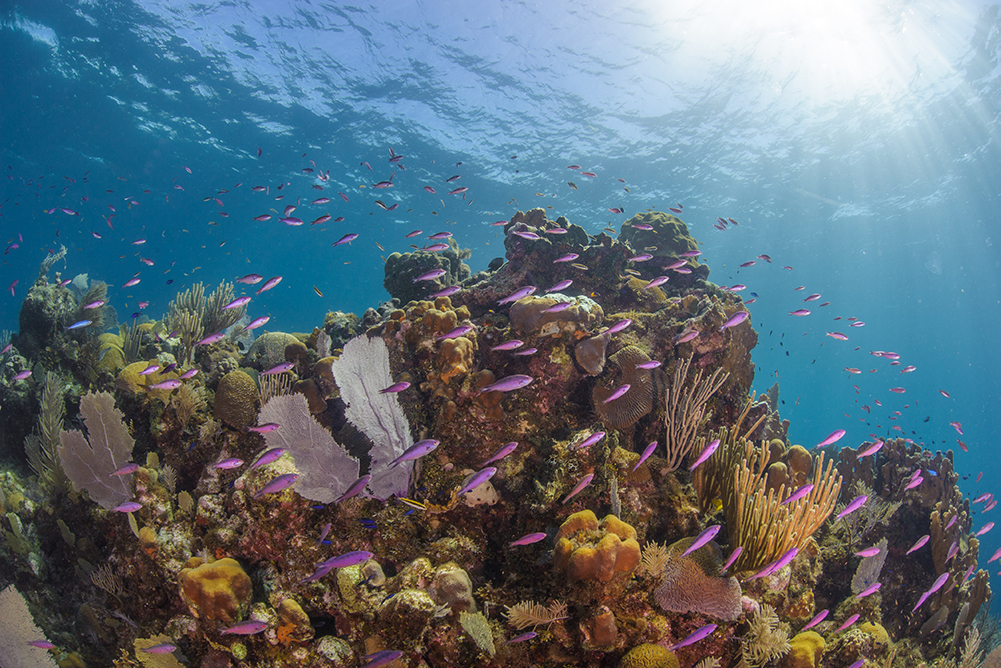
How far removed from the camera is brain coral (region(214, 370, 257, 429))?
5.15 m

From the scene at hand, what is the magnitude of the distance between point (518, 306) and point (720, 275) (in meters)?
54.8

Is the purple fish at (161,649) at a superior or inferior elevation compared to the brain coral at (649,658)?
inferior

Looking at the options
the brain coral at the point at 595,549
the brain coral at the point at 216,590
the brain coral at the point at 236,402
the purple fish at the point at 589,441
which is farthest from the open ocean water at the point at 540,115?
the brain coral at the point at 216,590

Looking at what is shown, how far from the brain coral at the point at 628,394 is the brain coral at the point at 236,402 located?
4426 mm

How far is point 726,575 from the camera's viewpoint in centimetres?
353

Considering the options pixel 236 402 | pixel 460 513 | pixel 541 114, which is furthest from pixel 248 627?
pixel 541 114

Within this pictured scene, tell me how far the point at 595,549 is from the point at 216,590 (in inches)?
130

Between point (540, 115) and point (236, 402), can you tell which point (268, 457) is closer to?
point (236, 402)

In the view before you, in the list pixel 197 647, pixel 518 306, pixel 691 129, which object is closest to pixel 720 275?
pixel 691 129

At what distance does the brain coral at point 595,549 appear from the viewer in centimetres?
312

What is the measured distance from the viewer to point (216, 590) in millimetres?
3551

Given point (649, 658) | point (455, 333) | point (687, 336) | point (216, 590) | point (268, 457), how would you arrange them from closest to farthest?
point (649, 658), point (216, 590), point (268, 457), point (455, 333), point (687, 336)

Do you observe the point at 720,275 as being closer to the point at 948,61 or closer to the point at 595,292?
the point at 948,61

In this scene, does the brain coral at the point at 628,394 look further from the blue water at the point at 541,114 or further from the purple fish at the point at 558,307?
the blue water at the point at 541,114
